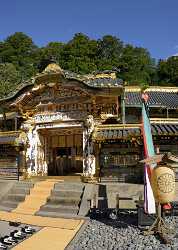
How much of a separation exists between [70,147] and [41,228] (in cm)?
1235

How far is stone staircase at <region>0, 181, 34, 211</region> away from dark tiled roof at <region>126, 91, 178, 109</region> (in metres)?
10.3

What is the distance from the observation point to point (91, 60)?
6481cm

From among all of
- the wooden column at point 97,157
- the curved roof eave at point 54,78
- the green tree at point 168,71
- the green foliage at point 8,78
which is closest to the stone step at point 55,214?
the wooden column at point 97,157

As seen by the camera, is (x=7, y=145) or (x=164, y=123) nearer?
(x=164, y=123)

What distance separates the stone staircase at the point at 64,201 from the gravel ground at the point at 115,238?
2.16m

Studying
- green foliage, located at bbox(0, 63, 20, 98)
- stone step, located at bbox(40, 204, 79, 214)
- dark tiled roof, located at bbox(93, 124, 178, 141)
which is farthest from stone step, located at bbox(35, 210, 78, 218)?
green foliage, located at bbox(0, 63, 20, 98)

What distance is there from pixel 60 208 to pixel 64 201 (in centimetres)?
70

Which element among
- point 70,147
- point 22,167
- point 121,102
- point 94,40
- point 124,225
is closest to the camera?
point 124,225

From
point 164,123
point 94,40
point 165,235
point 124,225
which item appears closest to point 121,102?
point 164,123

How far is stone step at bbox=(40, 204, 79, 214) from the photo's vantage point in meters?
15.3

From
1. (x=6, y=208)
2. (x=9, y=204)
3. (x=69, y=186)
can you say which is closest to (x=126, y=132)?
(x=69, y=186)

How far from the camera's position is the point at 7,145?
21438 millimetres

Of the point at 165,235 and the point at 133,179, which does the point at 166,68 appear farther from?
the point at 165,235

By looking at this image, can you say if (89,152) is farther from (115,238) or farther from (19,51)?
(19,51)
